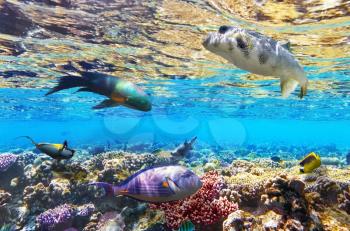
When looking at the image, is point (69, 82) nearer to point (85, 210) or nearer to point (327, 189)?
point (327, 189)

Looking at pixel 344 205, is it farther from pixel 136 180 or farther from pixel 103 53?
pixel 103 53

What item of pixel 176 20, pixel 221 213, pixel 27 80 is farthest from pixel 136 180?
pixel 27 80

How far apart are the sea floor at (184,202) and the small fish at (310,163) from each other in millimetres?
210

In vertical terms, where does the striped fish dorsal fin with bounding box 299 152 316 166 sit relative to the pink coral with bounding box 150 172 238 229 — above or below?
above

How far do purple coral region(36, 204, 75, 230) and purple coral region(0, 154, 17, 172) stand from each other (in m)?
4.84

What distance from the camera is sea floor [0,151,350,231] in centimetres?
495

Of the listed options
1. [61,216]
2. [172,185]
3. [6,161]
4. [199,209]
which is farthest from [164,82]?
[172,185]

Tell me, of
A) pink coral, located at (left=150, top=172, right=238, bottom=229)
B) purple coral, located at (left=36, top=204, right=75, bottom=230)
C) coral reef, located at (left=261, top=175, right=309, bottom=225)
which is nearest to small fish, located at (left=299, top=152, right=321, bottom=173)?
coral reef, located at (left=261, top=175, right=309, bottom=225)

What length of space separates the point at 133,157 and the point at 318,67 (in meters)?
14.1

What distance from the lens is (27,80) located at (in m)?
22.9

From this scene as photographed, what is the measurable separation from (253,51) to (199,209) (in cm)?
387

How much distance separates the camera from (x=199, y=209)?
240 inches

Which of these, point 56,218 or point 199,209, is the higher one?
point 199,209

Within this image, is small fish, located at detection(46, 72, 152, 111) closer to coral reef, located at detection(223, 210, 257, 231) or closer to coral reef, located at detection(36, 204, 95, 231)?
coral reef, located at detection(223, 210, 257, 231)
